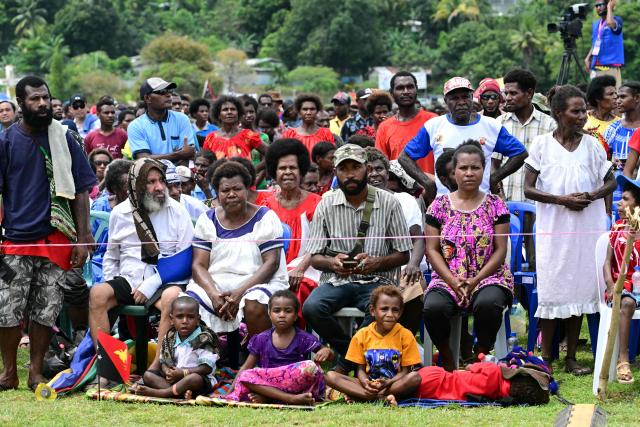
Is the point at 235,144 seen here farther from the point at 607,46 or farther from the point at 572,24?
the point at 607,46

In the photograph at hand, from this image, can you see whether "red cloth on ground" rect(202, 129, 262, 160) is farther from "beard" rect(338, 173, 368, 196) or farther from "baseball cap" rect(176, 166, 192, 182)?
"beard" rect(338, 173, 368, 196)

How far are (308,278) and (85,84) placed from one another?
7426cm

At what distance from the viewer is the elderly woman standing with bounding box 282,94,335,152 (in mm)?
11578

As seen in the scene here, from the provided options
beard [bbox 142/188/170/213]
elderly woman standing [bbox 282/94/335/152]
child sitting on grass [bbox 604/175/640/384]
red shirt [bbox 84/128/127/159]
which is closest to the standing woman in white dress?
child sitting on grass [bbox 604/175/640/384]

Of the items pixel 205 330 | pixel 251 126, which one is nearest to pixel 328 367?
pixel 205 330

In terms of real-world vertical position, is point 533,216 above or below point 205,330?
above

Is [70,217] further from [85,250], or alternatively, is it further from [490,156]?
[490,156]

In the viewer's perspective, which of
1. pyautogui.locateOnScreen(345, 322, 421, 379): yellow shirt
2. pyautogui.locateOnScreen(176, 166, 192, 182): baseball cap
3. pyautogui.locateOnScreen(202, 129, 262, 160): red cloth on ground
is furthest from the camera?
pyautogui.locateOnScreen(202, 129, 262, 160): red cloth on ground

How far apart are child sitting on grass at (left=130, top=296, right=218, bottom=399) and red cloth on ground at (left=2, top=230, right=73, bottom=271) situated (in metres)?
0.90

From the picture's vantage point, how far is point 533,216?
936 centimetres

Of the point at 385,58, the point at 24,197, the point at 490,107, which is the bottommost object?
the point at 24,197

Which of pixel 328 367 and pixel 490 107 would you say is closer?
pixel 328 367

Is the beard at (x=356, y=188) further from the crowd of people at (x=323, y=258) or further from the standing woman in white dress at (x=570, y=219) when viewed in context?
the standing woman in white dress at (x=570, y=219)

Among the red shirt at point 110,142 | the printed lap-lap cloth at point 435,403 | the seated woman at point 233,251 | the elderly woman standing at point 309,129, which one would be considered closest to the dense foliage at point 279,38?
the red shirt at point 110,142
